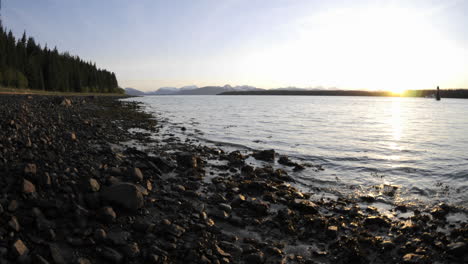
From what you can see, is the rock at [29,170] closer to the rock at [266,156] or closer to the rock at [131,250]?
the rock at [131,250]

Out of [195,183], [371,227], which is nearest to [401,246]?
[371,227]

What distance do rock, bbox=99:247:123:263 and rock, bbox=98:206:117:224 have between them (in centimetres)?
108

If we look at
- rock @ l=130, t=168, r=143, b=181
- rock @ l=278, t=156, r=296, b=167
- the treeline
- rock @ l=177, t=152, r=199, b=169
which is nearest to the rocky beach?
rock @ l=130, t=168, r=143, b=181

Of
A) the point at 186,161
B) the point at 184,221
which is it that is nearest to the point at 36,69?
the point at 186,161

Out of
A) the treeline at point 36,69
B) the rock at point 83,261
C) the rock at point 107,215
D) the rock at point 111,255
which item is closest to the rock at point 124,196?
the rock at point 107,215

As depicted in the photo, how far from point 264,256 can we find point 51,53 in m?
128

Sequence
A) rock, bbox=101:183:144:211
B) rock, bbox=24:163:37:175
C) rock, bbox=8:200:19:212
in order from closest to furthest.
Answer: rock, bbox=8:200:19:212, rock, bbox=101:183:144:211, rock, bbox=24:163:37:175

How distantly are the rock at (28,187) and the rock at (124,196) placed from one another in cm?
160

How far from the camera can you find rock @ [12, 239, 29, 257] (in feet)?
14.9

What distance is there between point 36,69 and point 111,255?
11087 cm

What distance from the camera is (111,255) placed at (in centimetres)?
512

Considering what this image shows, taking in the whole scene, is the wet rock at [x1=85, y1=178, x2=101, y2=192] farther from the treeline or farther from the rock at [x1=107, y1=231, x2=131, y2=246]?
the treeline

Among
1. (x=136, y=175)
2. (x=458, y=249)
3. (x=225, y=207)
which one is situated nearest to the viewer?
(x=458, y=249)

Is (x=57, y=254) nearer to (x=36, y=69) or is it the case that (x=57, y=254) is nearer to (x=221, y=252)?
(x=221, y=252)
